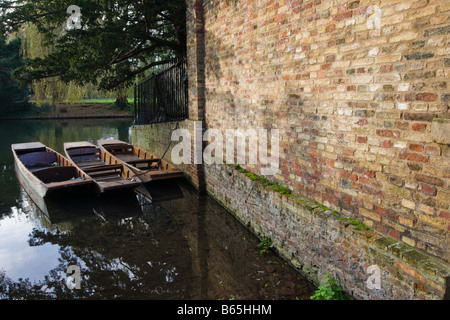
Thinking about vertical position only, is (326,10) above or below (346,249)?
above

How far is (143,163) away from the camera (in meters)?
10.3

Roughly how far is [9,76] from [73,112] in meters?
5.81

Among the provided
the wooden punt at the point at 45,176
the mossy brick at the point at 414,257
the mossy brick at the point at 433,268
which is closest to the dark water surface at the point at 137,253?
the wooden punt at the point at 45,176

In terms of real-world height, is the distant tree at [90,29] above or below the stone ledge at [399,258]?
above

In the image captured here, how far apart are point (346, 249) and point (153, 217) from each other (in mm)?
4249

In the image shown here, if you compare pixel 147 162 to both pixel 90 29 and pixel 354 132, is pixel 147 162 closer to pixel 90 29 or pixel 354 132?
pixel 90 29

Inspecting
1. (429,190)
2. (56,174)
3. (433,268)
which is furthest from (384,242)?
(56,174)

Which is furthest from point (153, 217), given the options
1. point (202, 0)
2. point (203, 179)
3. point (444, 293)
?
point (444, 293)

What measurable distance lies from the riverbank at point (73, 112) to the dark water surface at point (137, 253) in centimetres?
2530

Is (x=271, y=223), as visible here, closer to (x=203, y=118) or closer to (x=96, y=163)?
(x=203, y=118)

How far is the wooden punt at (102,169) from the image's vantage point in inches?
308

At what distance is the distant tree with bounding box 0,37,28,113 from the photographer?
86.7ft

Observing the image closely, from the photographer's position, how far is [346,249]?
12.1 ft

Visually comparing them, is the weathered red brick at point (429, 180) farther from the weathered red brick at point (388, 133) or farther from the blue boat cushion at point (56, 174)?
the blue boat cushion at point (56, 174)
